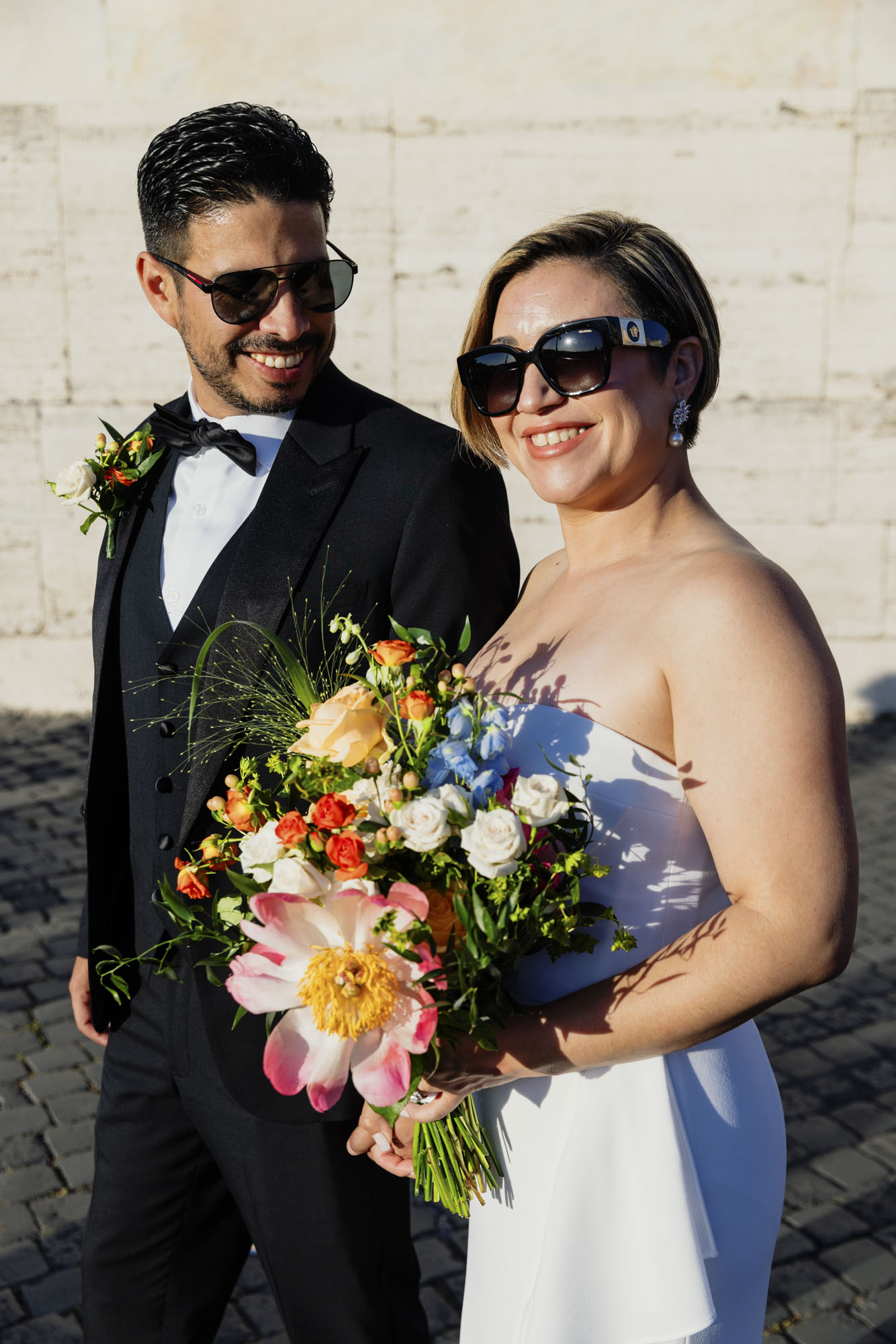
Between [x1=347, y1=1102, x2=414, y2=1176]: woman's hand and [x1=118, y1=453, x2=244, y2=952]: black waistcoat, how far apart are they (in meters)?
0.64

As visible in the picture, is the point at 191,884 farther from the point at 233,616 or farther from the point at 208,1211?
the point at 208,1211

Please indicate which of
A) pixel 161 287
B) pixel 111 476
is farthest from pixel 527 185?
pixel 111 476

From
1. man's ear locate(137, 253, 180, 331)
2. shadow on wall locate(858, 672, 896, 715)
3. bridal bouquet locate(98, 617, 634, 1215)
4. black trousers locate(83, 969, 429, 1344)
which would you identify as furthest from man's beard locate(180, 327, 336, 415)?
shadow on wall locate(858, 672, 896, 715)

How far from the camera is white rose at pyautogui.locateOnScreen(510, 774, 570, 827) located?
5.34 feet

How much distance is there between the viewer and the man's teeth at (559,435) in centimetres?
204

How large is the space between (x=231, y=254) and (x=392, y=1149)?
6.05 ft

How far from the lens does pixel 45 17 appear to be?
7.78 metres

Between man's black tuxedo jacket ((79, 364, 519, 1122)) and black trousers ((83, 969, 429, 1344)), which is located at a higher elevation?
man's black tuxedo jacket ((79, 364, 519, 1122))

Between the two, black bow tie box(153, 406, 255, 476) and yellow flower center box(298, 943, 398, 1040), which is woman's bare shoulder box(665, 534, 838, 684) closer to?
yellow flower center box(298, 943, 398, 1040)

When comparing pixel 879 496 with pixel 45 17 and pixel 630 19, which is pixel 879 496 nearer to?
pixel 630 19

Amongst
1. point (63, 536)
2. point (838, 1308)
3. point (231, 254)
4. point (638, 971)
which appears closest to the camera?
point (638, 971)

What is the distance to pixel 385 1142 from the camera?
213 cm

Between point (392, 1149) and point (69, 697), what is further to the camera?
point (69, 697)

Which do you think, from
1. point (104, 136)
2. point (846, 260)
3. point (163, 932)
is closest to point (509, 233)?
point (846, 260)
